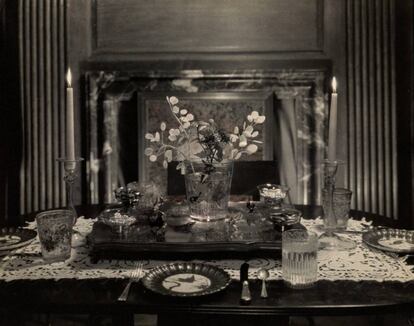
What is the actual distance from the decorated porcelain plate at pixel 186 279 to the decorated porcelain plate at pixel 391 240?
0.49m

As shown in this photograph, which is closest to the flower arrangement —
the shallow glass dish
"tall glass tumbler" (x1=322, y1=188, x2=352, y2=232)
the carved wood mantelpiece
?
the shallow glass dish

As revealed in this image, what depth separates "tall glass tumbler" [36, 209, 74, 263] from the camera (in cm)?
129

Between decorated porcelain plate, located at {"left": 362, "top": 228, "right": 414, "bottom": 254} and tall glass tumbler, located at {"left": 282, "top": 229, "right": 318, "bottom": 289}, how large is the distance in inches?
12.9

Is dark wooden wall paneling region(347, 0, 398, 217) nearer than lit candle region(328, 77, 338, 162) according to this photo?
No

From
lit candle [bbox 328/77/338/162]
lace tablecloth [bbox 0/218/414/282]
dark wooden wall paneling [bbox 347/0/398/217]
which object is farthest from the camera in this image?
dark wooden wall paneling [bbox 347/0/398/217]

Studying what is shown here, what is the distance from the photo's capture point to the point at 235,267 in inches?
49.9

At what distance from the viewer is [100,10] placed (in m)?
3.06

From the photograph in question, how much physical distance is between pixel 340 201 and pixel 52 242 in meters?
0.85

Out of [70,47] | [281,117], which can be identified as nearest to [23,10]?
[70,47]

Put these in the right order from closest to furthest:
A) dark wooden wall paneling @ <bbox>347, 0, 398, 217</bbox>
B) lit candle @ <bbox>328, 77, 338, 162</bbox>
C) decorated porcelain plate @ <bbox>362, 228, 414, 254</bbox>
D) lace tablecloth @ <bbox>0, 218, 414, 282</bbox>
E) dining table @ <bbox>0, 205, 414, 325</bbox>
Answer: dining table @ <bbox>0, 205, 414, 325</bbox>
lace tablecloth @ <bbox>0, 218, 414, 282</bbox>
decorated porcelain plate @ <bbox>362, 228, 414, 254</bbox>
lit candle @ <bbox>328, 77, 338, 162</bbox>
dark wooden wall paneling @ <bbox>347, 0, 398, 217</bbox>

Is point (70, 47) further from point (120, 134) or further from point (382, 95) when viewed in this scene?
point (382, 95)

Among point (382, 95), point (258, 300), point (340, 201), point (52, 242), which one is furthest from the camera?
point (382, 95)

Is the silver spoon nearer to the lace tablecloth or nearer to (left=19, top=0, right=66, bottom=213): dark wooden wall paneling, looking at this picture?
the lace tablecloth

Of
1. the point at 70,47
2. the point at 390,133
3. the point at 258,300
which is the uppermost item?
the point at 70,47
